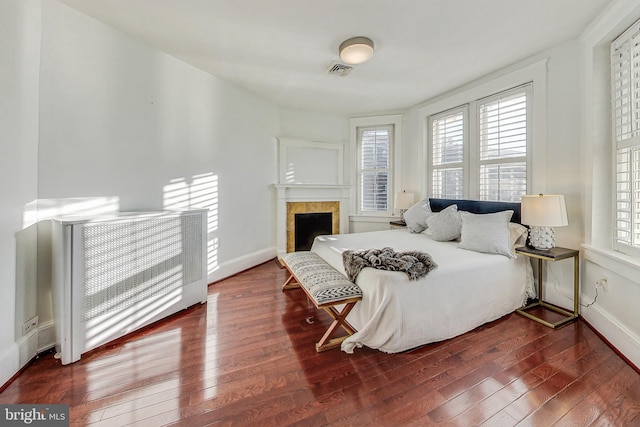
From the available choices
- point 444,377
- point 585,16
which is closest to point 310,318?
point 444,377

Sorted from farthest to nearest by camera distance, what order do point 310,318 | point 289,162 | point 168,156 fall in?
point 289,162, point 168,156, point 310,318

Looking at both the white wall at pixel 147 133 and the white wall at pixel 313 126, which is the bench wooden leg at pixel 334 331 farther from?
the white wall at pixel 313 126

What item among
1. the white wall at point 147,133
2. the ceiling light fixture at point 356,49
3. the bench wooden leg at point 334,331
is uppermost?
the ceiling light fixture at point 356,49

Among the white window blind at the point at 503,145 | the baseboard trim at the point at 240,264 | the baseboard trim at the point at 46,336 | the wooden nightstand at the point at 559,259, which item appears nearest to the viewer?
the baseboard trim at the point at 46,336

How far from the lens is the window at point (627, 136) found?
6.04ft

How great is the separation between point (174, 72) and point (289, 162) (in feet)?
6.48

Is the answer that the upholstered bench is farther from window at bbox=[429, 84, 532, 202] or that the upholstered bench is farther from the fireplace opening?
window at bbox=[429, 84, 532, 202]

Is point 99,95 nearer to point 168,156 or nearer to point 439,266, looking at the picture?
point 168,156

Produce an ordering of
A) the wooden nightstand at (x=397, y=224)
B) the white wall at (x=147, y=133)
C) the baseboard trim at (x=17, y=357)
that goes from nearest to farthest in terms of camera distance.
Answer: the baseboard trim at (x=17, y=357) → the white wall at (x=147, y=133) → the wooden nightstand at (x=397, y=224)

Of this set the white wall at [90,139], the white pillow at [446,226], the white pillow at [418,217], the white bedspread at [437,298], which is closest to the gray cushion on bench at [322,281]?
the white bedspread at [437,298]

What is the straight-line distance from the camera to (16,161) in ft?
5.16

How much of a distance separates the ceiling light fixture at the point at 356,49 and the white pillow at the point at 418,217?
6.67 feet

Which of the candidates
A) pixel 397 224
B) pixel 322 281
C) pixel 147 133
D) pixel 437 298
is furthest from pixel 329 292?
pixel 397 224

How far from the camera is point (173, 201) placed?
273 cm
